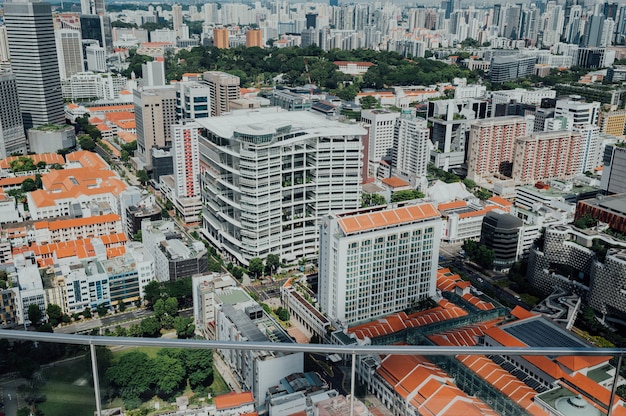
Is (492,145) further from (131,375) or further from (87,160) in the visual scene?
(131,375)

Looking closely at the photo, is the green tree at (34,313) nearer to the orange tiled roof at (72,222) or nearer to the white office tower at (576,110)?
the orange tiled roof at (72,222)

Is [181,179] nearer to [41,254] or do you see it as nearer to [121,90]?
[41,254]

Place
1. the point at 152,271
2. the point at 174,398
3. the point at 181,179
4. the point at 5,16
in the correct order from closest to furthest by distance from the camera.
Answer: the point at 174,398, the point at 152,271, the point at 181,179, the point at 5,16

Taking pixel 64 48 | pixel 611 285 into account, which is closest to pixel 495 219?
pixel 611 285

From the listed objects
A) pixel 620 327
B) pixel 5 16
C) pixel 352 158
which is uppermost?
pixel 5 16

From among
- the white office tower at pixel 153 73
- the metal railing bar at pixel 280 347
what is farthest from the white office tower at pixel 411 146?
the metal railing bar at pixel 280 347

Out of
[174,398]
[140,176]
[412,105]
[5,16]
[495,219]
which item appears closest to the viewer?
[174,398]

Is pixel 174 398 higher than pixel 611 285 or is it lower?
higher

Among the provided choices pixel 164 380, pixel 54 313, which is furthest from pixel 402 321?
pixel 164 380
